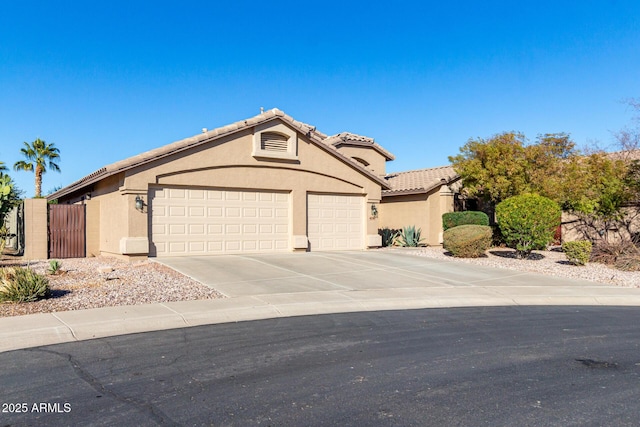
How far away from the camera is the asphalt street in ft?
15.2

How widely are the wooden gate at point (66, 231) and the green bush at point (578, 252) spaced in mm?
16477

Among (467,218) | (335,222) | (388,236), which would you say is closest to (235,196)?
(335,222)

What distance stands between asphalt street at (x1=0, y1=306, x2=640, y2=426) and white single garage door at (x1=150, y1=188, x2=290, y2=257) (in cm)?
915

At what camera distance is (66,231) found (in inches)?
714

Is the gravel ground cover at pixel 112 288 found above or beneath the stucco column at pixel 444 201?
beneath

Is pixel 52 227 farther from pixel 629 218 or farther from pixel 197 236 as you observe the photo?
pixel 629 218

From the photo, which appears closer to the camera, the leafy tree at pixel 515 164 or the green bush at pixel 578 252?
the green bush at pixel 578 252

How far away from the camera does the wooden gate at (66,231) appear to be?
17891 mm

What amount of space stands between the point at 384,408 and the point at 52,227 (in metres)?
16.4

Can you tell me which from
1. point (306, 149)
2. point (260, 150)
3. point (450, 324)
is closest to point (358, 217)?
point (306, 149)

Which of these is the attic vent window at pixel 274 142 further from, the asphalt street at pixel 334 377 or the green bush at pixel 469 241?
the asphalt street at pixel 334 377

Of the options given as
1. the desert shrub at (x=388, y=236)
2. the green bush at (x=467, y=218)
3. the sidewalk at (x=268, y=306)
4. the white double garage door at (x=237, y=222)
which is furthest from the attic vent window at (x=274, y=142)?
the sidewalk at (x=268, y=306)

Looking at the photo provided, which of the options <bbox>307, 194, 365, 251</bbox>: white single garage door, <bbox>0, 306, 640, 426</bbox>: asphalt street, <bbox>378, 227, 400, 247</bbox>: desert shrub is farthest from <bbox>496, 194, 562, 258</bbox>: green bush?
<bbox>0, 306, 640, 426</bbox>: asphalt street

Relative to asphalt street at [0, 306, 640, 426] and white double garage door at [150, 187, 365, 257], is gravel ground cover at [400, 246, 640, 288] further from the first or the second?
asphalt street at [0, 306, 640, 426]
